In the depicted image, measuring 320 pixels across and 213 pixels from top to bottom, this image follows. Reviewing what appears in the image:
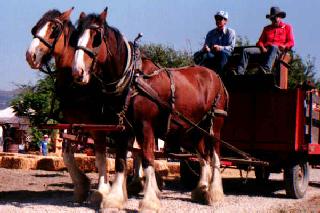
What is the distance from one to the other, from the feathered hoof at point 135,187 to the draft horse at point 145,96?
1017 mm

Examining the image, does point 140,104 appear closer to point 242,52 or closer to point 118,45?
point 118,45

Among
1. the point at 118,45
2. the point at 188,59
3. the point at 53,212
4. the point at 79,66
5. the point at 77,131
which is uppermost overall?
the point at 188,59

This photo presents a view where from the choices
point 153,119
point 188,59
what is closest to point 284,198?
point 153,119

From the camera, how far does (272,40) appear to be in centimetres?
941

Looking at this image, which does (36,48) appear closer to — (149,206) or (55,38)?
(55,38)

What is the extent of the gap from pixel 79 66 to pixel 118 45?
878 millimetres

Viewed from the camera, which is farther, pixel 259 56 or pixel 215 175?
pixel 259 56

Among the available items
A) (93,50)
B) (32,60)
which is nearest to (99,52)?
(93,50)

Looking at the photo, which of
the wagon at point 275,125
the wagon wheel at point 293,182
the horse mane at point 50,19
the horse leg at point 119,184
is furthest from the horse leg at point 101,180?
the wagon wheel at point 293,182

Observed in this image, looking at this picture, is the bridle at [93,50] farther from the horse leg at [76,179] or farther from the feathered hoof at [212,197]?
the feathered hoof at [212,197]

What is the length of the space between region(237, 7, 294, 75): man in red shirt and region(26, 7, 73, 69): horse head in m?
3.64

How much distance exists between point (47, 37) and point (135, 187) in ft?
10.1

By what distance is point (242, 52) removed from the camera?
9.30 meters

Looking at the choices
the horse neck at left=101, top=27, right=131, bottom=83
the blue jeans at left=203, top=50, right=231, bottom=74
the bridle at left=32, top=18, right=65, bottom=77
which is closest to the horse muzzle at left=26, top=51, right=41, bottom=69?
the bridle at left=32, top=18, right=65, bottom=77
